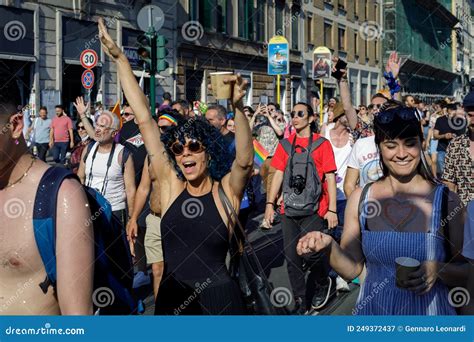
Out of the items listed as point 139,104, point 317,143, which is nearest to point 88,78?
point 317,143

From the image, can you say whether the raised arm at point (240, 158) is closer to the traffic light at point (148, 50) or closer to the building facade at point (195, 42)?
the building facade at point (195, 42)

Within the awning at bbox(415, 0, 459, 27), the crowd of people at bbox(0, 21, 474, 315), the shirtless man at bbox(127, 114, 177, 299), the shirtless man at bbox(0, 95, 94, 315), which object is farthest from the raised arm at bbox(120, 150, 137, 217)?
the awning at bbox(415, 0, 459, 27)

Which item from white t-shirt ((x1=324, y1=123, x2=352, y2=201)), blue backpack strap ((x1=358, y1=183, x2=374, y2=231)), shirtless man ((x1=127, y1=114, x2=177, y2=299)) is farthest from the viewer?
white t-shirt ((x1=324, y1=123, x2=352, y2=201))

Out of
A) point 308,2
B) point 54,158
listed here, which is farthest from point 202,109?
point 308,2

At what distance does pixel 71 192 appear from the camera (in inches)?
91.5

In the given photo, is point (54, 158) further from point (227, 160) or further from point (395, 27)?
point (395, 27)

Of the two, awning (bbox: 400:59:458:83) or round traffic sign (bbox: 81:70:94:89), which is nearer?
round traffic sign (bbox: 81:70:94:89)

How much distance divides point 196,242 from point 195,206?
21cm

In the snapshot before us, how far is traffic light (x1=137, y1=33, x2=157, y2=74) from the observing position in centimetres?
1214

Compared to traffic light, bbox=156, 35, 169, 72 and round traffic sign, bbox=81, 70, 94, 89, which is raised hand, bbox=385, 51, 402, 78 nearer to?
traffic light, bbox=156, 35, 169, 72

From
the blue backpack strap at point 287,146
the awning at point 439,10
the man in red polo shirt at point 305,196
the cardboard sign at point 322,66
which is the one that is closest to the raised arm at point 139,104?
the man in red polo shirt at point 305,196

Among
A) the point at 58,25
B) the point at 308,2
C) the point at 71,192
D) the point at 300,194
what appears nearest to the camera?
the point at 71,192

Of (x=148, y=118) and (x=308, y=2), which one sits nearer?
(x=148, y=118)

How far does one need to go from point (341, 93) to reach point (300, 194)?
0.94 metres
